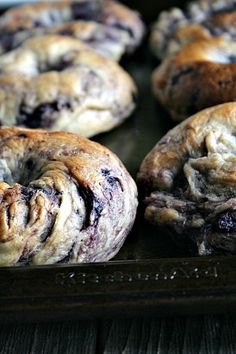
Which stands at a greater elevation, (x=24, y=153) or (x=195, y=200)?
(x=24, y=153)

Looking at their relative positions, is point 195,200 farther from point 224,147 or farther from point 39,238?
point 39,238

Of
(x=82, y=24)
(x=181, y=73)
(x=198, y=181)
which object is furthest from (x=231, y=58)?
(x=198, y=181)

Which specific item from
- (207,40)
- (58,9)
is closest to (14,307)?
(207,40)

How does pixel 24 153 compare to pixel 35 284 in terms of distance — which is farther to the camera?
pixel 24 153

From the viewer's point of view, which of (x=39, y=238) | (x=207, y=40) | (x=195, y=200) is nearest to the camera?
(x=39, y=238)

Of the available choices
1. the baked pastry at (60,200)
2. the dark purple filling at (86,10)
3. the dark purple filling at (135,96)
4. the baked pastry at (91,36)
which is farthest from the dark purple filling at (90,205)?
the dark purple filling at (86,10)

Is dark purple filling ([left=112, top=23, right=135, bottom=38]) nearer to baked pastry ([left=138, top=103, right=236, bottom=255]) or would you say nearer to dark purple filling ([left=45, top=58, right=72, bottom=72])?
dark purple filling ([left=45, top=58, right=72, bottom=72])
